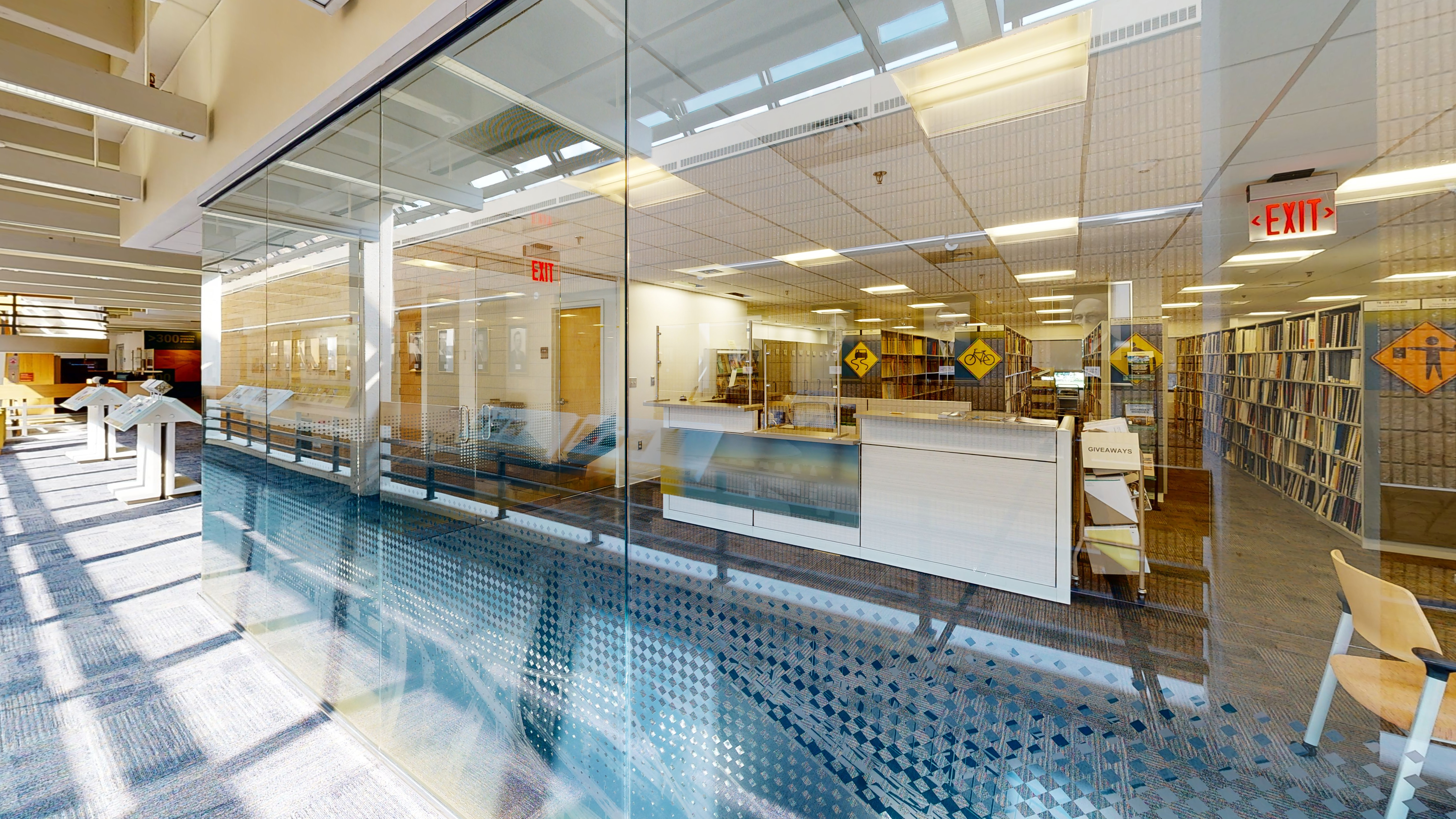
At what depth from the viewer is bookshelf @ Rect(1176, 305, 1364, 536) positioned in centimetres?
53

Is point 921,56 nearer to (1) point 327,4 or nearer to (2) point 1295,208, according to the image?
(2) point 1295,208

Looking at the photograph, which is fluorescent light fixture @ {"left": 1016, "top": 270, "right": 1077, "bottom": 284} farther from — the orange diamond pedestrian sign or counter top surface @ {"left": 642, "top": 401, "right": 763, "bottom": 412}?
counter top surface @ {"left": 642, "top": 401, "right": 763, "bottom": 412}

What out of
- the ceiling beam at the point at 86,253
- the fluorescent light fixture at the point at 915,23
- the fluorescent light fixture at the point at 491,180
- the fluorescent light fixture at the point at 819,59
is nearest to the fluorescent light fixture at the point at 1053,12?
the fluorescent light fixture at the point at 915,23

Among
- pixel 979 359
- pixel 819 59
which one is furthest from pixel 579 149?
pixel 979 359

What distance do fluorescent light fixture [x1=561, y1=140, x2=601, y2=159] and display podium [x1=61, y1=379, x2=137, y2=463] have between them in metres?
11.5

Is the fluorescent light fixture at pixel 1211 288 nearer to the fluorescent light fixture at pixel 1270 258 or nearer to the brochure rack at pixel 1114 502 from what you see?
the fluorescent light fixture at pixel 1270 258

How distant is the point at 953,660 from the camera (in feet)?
2.79

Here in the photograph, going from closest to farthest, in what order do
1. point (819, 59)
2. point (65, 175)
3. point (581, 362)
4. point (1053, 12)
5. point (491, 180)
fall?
point (1053, 12) < point (819, 59) < point (581, 362) < point (491, 180) < point (65, 175)

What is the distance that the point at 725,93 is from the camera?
108cm

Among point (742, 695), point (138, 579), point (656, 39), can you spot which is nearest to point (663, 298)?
point (656, 39)

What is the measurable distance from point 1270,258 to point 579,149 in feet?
4.71

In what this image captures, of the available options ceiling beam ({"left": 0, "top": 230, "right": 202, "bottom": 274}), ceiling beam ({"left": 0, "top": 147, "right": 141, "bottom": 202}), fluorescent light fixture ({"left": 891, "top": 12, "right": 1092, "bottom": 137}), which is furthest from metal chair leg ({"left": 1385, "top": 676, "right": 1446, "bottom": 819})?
ceiling beam ({"left": 0, "top": 230, "right": 202, "bottom": 274})

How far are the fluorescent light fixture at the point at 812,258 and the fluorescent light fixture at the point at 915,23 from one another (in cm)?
35

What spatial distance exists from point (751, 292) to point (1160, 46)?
0.71m
